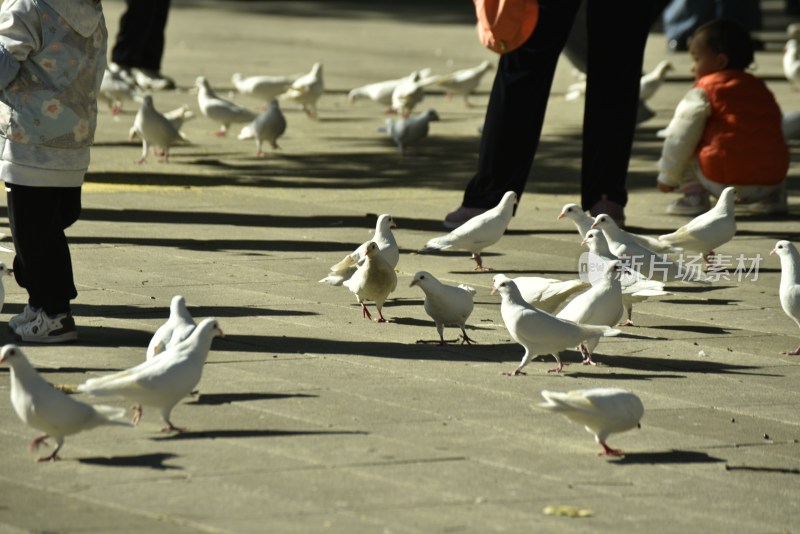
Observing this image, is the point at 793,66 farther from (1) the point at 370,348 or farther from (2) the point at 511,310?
(2) the point at 511,310

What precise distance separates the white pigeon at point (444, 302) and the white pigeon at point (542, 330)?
546 mm

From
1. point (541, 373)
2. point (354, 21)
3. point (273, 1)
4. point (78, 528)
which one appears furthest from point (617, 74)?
point (273, 1)

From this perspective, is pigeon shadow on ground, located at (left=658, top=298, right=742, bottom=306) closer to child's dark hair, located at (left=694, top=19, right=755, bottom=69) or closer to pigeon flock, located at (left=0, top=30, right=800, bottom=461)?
pigeon flock, located at (left=0, top=30, right=800, bottom=461)

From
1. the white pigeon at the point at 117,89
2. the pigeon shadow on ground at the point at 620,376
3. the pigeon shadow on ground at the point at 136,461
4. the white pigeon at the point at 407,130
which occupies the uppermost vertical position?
the pigeon shadow on ground at the point at 620,376

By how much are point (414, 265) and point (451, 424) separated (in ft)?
10.1

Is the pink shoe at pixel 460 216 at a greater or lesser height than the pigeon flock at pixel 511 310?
lesser

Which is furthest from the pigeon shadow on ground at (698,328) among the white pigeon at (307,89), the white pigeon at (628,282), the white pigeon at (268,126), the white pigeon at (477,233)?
the white pigeon at (307,89)

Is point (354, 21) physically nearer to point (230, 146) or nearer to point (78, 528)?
point (230, 146)

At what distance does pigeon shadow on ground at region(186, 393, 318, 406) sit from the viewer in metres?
5.55

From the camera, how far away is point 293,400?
561 cm

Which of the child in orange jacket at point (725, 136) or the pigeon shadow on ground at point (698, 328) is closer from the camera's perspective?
the pigeon shadow on ground at point (698, 328)

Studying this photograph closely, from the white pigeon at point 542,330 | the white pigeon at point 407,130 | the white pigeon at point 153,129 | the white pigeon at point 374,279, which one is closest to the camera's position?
the white pigeon at point 542,330

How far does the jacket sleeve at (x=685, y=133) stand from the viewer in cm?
1008

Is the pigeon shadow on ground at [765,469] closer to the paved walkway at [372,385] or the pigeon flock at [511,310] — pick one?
the paved walkway at [372,385]
